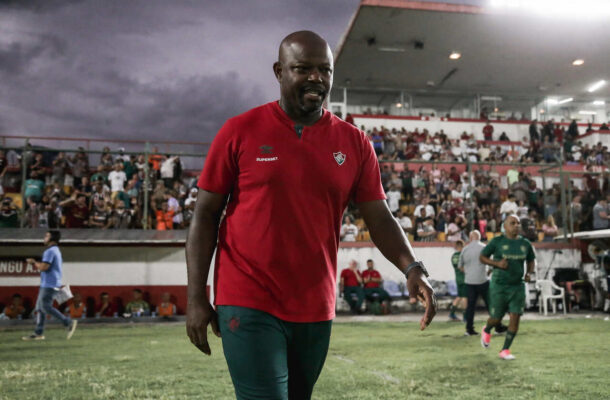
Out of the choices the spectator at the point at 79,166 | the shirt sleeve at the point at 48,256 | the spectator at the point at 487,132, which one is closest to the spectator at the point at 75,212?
the spectator at the point at 79,166

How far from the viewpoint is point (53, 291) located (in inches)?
418

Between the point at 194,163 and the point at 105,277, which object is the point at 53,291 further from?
the point at 194,163

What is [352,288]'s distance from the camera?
16.3 m

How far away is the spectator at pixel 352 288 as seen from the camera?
16.2 meters

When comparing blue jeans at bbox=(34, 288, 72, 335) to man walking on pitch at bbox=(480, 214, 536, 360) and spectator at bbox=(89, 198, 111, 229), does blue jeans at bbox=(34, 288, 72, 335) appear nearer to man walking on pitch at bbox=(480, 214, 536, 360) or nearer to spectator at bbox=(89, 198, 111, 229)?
spectator at bbox=(89, 198, 111, 229)

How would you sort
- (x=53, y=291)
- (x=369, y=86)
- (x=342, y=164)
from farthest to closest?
(x=369, y=86) < (x=53, y=291) < (x=342, y=164)

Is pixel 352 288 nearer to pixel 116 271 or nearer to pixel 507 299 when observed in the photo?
pixel 116 271

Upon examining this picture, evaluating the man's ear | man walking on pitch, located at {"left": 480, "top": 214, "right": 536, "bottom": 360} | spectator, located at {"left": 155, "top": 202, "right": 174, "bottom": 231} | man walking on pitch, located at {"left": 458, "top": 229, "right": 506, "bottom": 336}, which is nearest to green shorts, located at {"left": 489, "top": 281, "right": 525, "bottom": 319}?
man walking on pitch, located at {"left": 480, "top": 214, "right": 536, "bottom": 360}

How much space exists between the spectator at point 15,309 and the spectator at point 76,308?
A: 112 cm

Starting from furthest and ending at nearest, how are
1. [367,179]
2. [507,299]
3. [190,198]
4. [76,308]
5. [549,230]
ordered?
[549,230] → [190,198] → [76,308] → [507,299] → [367,179]

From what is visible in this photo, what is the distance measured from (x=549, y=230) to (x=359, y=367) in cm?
1327

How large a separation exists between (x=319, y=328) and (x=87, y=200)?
49.3 feet

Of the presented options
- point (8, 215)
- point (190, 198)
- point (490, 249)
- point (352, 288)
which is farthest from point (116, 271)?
point (490, 249)

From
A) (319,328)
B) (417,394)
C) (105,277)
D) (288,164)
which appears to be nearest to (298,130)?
(288,164)
